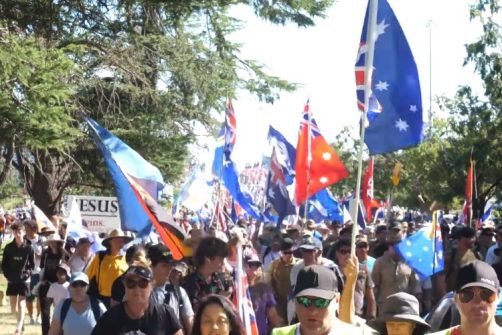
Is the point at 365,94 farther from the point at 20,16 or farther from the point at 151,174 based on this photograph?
the point at 20,16

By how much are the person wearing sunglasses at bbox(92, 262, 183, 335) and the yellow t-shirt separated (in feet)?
10.1

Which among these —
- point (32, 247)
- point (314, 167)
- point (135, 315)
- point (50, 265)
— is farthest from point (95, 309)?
point (314, 167)

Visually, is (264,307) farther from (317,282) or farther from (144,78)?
(144,78)

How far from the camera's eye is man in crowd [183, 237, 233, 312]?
7.53 m

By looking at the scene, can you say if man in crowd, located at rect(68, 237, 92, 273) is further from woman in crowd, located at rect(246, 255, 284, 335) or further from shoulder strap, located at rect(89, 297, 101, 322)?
shoulder strap, located at rect(89, 297, 101, 322)

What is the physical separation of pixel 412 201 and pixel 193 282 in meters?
52.3

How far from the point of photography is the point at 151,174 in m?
8.91

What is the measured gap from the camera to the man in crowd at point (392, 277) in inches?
427

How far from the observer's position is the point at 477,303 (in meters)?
4.61

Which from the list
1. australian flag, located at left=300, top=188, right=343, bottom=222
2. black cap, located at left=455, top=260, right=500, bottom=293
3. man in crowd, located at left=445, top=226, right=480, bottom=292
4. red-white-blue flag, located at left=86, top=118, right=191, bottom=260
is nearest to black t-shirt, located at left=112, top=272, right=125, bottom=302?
red-white-blue flag, located at left=86, top=118, right=191, bottom=260

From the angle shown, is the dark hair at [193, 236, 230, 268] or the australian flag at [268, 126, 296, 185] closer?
the dark hair at [193, 236, 230, 268]

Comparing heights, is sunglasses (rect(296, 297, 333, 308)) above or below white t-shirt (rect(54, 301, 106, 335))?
above

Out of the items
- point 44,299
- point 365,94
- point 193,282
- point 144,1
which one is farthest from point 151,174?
point 144,1

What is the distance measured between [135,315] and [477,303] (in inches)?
96.6
